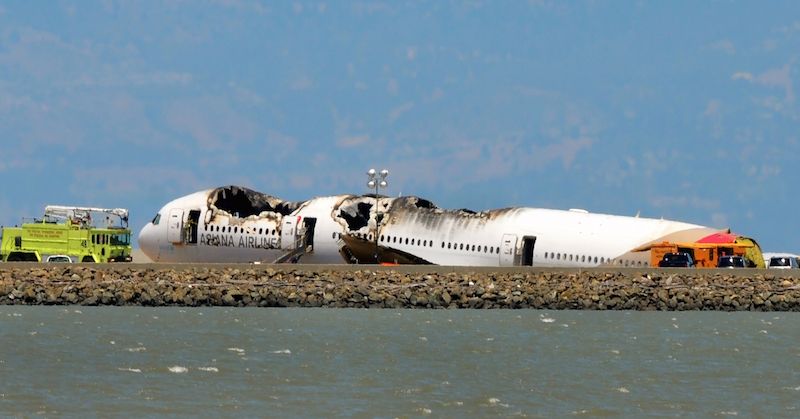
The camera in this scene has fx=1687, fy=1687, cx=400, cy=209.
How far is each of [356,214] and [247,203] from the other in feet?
24.2

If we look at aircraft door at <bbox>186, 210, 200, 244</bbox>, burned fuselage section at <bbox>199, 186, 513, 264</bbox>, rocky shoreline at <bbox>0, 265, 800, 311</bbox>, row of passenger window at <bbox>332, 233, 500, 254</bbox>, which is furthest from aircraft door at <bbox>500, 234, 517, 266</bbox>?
aircraft door at <bbox>186, 210, 200, 244</bbox>

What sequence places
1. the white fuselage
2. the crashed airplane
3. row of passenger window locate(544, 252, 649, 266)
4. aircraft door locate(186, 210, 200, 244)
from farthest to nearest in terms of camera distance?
aircraft door locate(186, 210, 200, 244)
the crashed airplane
the white fuselage
row of passenger window locate(544, 252, 649, 266)

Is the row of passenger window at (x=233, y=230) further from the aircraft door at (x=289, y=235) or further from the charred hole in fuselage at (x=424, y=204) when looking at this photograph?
the charred hole in fuselage at (x=424, y=204)

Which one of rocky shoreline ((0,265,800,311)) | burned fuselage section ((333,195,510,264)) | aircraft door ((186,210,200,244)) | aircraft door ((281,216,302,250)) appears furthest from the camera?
aircraft door ((186,210,200,244))

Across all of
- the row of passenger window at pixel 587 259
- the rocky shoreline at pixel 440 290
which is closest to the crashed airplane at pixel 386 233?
the row of passenger window at pixel 587 259

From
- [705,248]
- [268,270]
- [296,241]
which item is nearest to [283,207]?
[296,241]

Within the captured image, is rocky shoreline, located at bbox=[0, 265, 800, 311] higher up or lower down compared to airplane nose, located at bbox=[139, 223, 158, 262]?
lower down

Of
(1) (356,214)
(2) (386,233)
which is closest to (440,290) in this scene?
(2) (386,233)

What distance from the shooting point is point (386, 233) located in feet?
276

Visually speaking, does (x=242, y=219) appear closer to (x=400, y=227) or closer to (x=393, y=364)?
(x=400, y=227)

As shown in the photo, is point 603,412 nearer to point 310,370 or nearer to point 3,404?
point 310,370

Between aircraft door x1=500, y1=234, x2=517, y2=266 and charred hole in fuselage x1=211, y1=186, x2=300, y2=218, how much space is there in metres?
12.9

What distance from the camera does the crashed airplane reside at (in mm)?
79625

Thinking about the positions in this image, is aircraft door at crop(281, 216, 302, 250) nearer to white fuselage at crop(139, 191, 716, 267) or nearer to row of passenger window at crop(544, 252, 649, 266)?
white fuselage at crop(139, 191, 716, 267)
